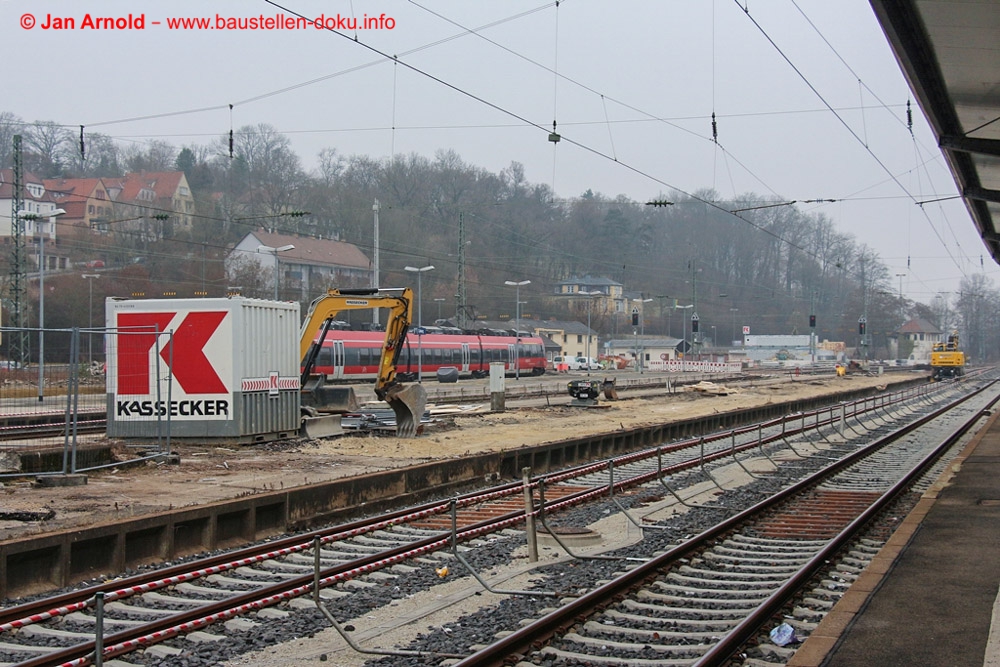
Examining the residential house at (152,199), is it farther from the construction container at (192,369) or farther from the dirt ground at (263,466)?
the construction container at (192,369)

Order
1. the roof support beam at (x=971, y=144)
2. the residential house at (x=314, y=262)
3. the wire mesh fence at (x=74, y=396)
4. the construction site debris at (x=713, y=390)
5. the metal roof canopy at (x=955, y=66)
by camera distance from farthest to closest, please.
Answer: the residential house at (x=314, y=262) → the construction site debris at (x=713, y=390) → the wire mesh fence at (x=74, y=396) → the roof support beam at (x=971, y=144) → the metal roof canopy at (x=955, y=66)

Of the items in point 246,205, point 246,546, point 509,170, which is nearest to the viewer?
point 246,546

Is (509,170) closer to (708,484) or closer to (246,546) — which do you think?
(708,484)

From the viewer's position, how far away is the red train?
52375 mm

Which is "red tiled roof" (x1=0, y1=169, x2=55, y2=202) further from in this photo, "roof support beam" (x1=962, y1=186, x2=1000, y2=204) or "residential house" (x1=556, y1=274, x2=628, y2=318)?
"roof support beam" (x1=962, y1=186, x2=1000, y2=204)

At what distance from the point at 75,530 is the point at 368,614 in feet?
12.0

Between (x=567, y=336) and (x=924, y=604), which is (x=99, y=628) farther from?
(x=567, y=336)

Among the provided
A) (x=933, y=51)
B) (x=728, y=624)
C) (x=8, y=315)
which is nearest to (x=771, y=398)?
(x=8, y=315)

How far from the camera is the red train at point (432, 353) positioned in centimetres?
5238

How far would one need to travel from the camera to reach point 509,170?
90.6 metres

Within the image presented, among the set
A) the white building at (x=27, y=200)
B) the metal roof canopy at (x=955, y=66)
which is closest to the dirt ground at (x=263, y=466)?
the metal roof canopy at (x=955, y=66)

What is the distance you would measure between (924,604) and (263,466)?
41.5ft

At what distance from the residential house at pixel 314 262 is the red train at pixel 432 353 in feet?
33.3

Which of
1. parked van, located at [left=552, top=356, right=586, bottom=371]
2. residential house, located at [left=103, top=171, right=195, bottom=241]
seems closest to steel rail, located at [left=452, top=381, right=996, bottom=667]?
residential house, located at [left=103, top=171, right=195, bottom=241]
